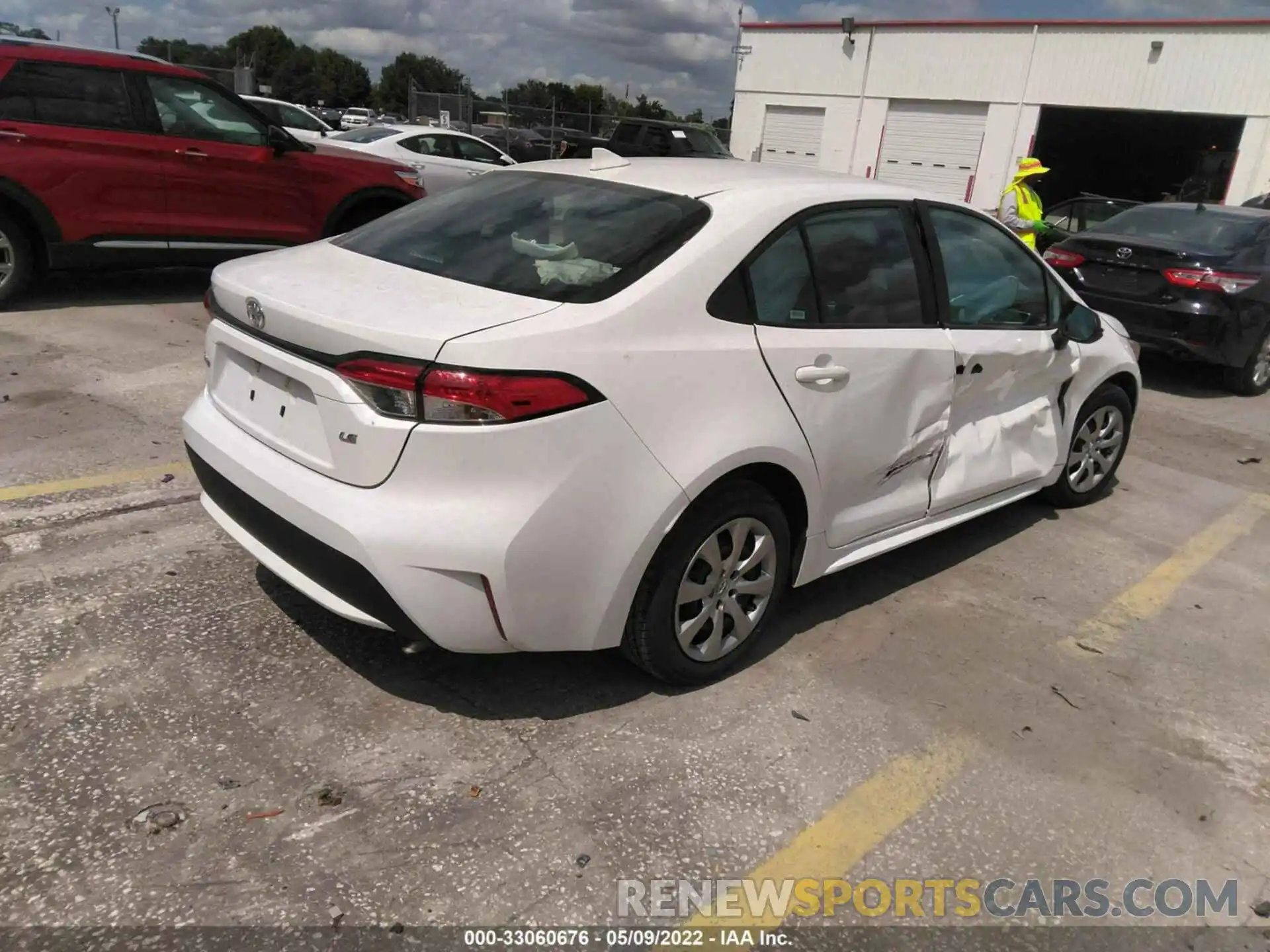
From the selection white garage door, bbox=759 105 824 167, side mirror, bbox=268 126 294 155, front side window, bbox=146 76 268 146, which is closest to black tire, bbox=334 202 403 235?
side mirror, bbox=268 126 294 155

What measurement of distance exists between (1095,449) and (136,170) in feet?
22.6

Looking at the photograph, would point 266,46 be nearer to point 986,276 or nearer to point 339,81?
point 339,81

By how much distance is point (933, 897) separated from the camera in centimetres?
253

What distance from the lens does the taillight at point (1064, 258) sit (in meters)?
8.53

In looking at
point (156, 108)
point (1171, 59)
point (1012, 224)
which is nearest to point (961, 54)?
point (1171, 59)

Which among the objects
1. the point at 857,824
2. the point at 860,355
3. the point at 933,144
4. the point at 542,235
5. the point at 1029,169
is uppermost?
the point at 933,144

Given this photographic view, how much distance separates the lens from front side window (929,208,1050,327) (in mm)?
3936

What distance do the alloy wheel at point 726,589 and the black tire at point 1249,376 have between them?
269 inches

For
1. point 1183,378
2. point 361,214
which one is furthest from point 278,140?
point 1183,378

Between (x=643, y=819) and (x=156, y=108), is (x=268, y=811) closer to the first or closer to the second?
(x=643, y=819)

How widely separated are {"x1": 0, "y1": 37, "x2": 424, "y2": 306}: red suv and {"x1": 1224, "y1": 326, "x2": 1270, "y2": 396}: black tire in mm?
7801

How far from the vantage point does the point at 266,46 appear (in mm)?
114125

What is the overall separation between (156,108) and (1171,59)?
2327 cm

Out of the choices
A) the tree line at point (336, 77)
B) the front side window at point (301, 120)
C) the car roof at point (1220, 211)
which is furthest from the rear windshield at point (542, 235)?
the tree line at point (336, 77)
